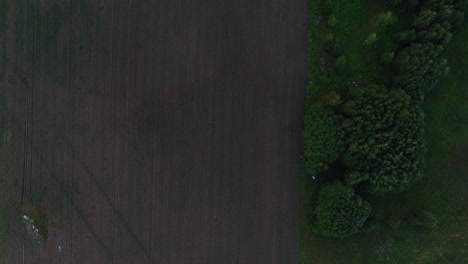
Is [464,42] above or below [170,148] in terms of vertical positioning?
above

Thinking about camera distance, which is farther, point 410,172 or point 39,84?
point 39,84

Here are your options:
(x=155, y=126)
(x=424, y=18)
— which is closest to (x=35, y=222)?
(x=155, y=126)

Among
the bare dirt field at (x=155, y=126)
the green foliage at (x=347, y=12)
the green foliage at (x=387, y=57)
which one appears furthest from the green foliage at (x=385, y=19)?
the bare dirt field at (x=155, y=126)

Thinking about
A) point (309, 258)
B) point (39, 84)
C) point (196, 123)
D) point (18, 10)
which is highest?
point (18, 10)

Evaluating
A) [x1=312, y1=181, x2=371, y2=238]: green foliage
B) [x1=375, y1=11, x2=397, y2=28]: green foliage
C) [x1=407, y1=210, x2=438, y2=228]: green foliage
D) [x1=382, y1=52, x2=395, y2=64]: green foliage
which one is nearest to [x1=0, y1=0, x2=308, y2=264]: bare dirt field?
[x1=312, y1=181, x2=371, y2=238]: green foliage

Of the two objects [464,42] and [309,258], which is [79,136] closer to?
[309,258]

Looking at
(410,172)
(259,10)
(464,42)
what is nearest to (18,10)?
(259,10)

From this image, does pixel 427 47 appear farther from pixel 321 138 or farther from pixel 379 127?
pixel 321 138
